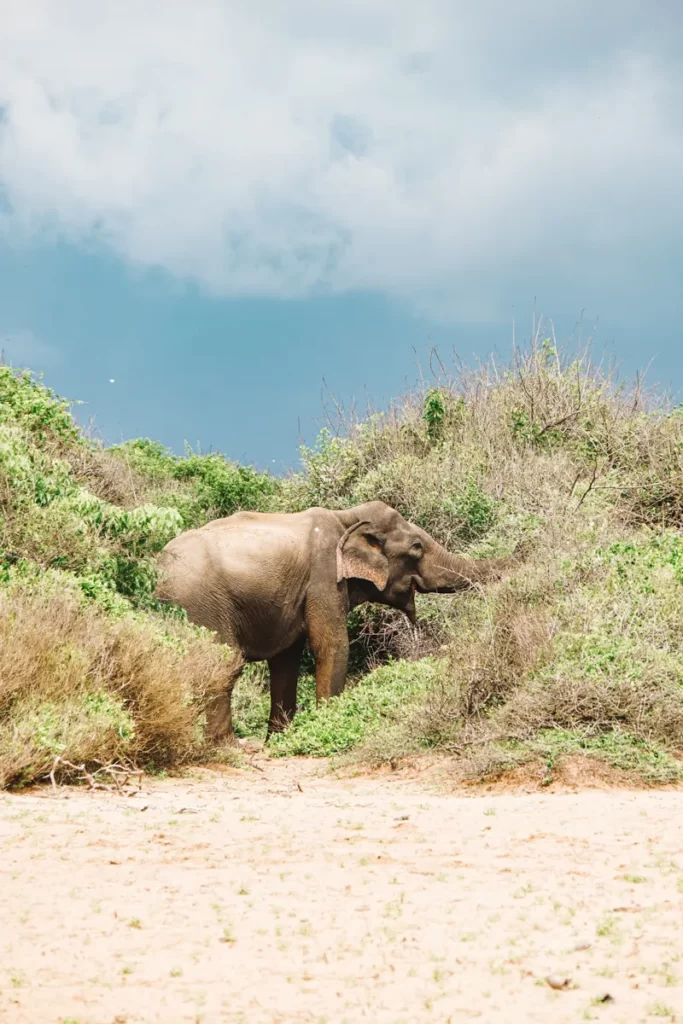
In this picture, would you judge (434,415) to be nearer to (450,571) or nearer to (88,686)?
(450,571)

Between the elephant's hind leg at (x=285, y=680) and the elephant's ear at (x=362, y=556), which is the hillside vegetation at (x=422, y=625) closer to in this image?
the elephant's hind leg at (x=285, y=680)

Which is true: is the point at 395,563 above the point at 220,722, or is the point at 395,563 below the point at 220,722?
above

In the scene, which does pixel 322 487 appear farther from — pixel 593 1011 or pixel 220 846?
pixel 593 1011

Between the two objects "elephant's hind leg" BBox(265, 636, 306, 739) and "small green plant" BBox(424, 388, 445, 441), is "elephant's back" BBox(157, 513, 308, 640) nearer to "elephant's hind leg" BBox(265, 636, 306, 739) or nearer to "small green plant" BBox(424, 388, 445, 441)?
"elephant's hind leg" BBox(265, 636, 306, 739)

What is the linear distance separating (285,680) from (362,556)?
75.1 inches

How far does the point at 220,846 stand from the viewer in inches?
272

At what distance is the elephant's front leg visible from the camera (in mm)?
14047

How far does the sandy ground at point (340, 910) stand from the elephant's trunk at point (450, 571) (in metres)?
6.68

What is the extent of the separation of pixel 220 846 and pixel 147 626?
15.0ft

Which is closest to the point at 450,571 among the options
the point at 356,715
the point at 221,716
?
the point at 356,715

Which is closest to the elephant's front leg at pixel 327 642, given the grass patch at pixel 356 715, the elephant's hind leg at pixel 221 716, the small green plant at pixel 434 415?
the grass patch at pixel 356 715

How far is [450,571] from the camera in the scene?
1498cm

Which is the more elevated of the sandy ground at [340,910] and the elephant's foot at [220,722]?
the elephant's foot at [220,722]

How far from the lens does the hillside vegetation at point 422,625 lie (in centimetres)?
943
